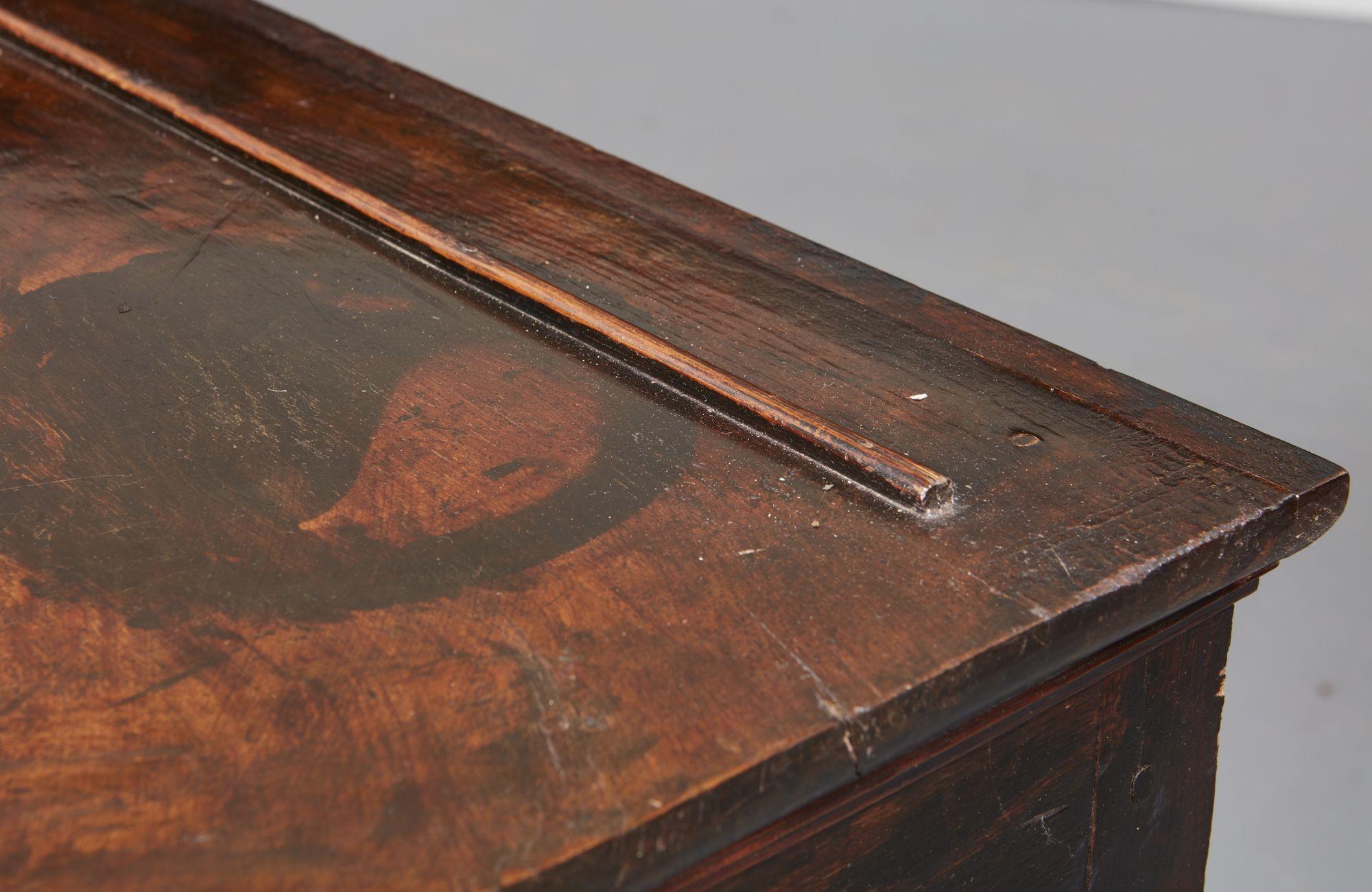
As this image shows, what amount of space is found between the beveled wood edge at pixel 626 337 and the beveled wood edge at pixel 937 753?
0.10 meters

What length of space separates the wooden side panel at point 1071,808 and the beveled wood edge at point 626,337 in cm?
14

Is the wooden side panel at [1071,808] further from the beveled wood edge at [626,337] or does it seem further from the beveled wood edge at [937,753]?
the beveled wood edge at [626,337]

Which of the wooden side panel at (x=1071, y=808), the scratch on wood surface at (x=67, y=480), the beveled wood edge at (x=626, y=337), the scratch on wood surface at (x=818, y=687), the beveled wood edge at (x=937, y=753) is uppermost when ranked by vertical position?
the beveled wood edge at (x=626, y=337)

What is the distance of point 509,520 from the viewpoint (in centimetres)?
68

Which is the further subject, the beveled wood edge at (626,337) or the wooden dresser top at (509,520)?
the beveled wood edge at (626,337)

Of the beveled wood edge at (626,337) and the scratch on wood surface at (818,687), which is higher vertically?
the beveled wood edge at (626,337)

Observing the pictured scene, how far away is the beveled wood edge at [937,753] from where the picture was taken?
23.9 inches

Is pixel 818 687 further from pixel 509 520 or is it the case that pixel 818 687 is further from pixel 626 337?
pixel 626 337

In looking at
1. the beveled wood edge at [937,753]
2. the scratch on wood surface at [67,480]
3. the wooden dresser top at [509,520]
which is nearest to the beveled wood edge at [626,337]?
the wooden dresser top at [509,520]

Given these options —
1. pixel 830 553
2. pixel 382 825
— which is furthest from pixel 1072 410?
pixel 382 825

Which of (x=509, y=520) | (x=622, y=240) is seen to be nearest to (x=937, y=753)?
(x=509, y=520)

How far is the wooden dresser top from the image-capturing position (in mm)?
536

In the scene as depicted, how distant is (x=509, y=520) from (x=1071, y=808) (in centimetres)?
33

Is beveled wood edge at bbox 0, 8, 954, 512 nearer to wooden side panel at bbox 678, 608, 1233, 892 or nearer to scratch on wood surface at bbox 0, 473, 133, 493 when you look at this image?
wooden side panel at bbox 678, 608, 1233, 892
